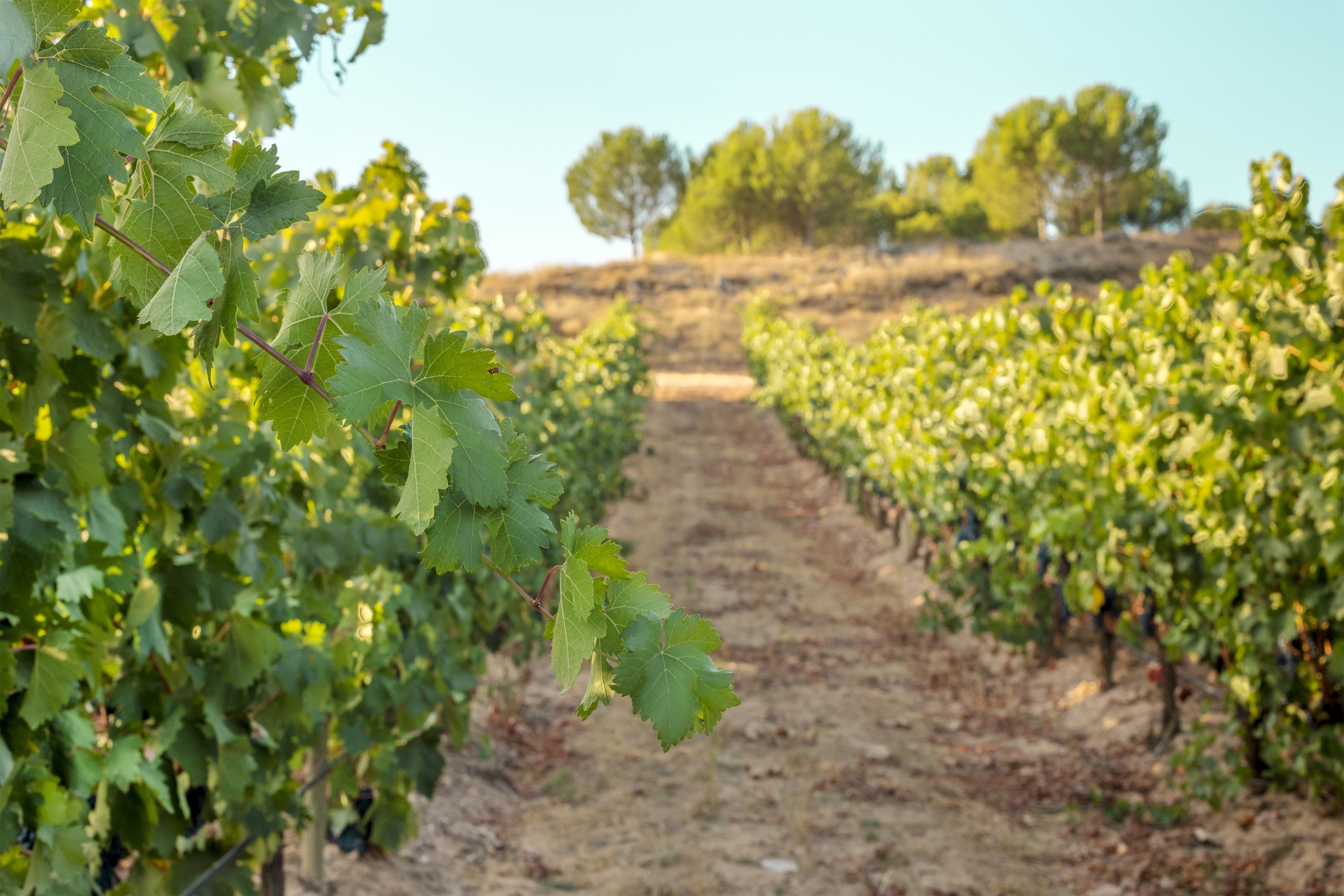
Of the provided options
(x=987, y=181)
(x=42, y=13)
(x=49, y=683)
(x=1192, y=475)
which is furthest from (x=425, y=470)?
(x=987, y=181)

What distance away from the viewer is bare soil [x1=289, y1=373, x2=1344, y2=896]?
3959 millimetres

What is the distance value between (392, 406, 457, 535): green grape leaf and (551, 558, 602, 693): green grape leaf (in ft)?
0.43

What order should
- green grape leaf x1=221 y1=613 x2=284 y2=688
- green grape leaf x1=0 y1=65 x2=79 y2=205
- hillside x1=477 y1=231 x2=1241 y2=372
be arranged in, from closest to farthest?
green grape leaf x1=0 y1=65 x2=79 y2=205
green grape leaf x1=221 y1=613 x2=284 y2=688
hillside x1=477 y1=231 x2=1241 y2=372

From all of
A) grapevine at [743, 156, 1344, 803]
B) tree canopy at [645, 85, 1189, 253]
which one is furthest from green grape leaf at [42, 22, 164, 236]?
tree canopy at [645, 85, 1189, 253]

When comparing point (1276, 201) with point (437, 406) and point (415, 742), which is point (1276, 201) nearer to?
point (415, 742)

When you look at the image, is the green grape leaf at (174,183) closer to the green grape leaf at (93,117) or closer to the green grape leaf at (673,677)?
the green grape leaf at (93,117)

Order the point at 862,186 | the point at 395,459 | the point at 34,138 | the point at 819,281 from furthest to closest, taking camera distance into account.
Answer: the point at 862,186, the point at 819,281, the point at 395,459, the point at 34,138

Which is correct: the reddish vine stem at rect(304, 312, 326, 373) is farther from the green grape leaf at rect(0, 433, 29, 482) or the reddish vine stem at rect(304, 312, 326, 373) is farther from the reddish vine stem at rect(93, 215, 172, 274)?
the green grape leaf at rect(0, 433, 29, 482)

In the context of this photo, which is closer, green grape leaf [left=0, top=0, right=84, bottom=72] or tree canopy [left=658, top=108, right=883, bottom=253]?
green grape leaf [left=0, top=0, right=84, bottom=72]

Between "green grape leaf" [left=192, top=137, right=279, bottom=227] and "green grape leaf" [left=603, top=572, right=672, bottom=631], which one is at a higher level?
"green grape leaf" [left=192, top=137, right=279, bottom=227]

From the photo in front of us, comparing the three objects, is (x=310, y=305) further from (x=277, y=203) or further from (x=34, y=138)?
(x=34, y=138)

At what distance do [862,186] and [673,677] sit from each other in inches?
1793

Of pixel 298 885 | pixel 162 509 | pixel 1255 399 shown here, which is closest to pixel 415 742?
pixel 298 885

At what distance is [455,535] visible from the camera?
713 millimetres
